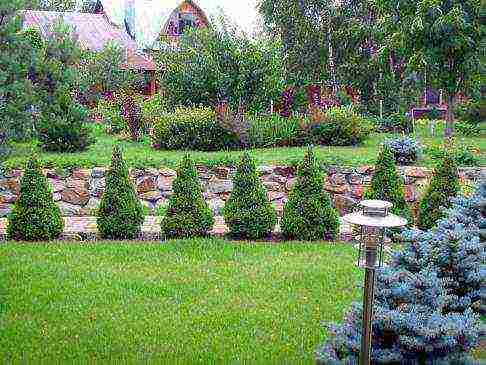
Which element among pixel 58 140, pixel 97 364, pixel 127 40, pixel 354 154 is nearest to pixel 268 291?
pixel 97 364

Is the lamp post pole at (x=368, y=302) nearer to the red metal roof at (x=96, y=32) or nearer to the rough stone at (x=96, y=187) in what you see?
the rough stone at (x=96, y=187)

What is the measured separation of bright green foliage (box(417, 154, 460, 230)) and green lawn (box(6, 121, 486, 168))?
290 cm

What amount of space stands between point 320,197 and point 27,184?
12.0 ft

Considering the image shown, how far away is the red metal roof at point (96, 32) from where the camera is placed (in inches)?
1158

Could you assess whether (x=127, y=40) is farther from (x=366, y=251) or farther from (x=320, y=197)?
(x=366, y=251)

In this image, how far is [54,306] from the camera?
6.37 m

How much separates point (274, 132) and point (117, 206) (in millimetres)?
6956

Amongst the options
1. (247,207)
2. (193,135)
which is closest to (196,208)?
(247,207)

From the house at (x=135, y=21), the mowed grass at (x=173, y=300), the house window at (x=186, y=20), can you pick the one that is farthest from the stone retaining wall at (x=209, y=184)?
the house window at (x=186, y=20)

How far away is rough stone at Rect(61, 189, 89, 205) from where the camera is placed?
452 inches

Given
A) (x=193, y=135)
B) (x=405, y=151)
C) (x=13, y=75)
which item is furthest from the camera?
(x=193, y=135)

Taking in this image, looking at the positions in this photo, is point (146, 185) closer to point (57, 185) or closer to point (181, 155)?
point (57, 185)

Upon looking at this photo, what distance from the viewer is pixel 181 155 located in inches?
539

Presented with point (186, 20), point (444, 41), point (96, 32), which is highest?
point (186, 20)
